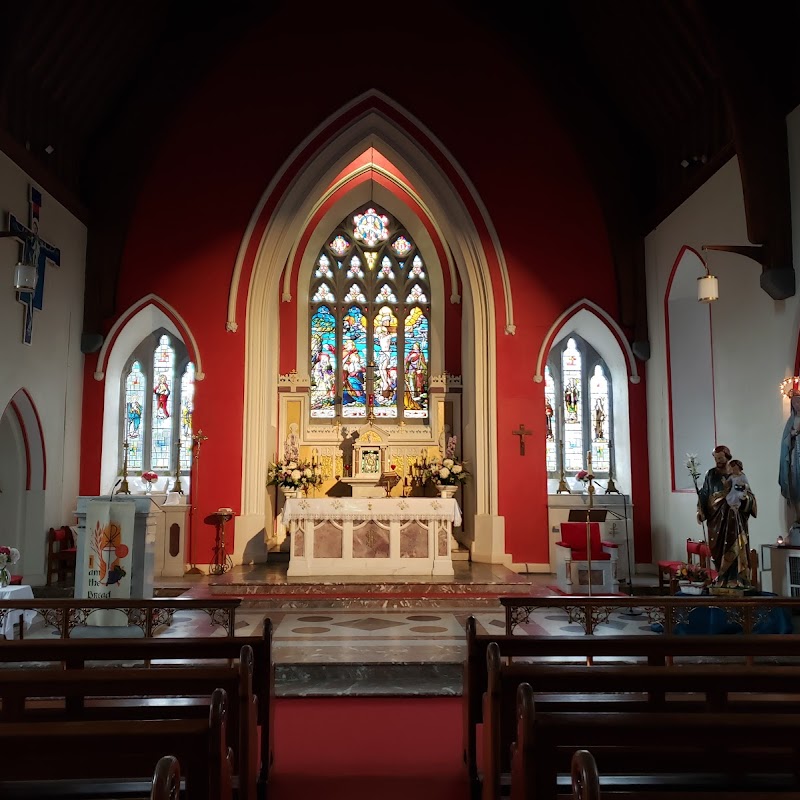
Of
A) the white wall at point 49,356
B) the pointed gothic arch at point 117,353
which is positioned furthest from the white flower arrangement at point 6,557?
the pointed gothic arch at point 117,353

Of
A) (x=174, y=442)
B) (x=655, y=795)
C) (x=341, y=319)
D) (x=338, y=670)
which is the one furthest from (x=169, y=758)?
(x=341, y=319)

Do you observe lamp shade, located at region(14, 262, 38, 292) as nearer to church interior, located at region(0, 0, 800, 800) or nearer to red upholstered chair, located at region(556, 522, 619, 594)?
church interior, located at region(0, 0, 800, 800)

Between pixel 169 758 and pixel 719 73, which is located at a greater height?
pixel 719 73

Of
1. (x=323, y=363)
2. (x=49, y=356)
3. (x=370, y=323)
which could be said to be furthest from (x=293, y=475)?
(x=49, y=356)

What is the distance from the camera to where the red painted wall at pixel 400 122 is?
10953 millimetres

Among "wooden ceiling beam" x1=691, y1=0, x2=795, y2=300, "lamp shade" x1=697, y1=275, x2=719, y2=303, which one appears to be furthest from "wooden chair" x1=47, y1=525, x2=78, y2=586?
"wooden ceiling beam" x1=691, y1=0, x2=795, y2=300

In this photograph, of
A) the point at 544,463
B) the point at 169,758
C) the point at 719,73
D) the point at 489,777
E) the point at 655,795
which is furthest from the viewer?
the point at 544,463

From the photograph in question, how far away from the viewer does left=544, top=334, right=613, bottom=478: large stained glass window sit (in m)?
11.6

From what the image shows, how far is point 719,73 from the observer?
765 cm

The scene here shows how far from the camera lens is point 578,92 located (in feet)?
36.0

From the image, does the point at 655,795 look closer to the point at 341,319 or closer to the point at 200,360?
the point at 200,360

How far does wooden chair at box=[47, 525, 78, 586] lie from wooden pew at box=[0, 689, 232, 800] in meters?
8.14

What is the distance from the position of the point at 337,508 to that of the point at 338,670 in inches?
165

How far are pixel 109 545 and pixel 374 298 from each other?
731 cm
